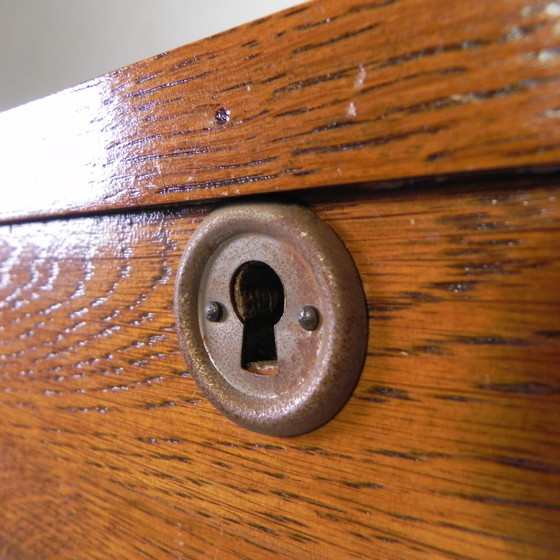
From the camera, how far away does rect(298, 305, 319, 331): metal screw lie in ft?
0.86

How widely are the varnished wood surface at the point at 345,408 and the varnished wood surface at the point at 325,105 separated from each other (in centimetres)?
2

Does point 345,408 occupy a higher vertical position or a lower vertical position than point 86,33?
Result: lower

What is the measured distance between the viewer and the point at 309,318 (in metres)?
0.26

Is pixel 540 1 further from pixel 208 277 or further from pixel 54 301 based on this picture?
pixel 54 301

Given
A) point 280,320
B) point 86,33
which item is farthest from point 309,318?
point 86,33

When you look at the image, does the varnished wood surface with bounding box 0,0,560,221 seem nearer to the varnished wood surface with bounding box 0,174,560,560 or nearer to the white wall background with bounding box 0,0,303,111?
the varnished wood surface with bounding box 0,174,560,560

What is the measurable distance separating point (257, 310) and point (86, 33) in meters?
0.87

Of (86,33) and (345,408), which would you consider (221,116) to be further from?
(86,33)

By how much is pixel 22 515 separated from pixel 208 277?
270mm

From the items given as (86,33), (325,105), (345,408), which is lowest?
(345,408)

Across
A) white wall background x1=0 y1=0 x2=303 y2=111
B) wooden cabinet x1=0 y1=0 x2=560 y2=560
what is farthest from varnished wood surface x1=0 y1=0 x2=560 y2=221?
white wall background x1=0 y1=0 x2=303 y2=111

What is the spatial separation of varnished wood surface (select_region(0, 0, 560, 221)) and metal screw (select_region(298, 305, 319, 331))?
0.18 ft

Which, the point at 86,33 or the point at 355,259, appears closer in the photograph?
the point at 355,259

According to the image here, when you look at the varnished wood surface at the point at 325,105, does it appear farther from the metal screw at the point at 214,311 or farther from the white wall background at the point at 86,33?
the white wall background at the point at 86,33
